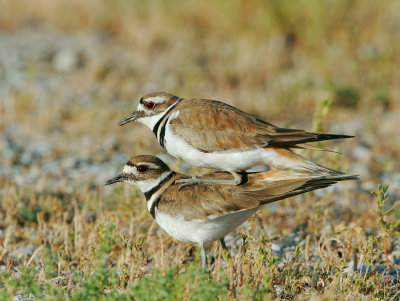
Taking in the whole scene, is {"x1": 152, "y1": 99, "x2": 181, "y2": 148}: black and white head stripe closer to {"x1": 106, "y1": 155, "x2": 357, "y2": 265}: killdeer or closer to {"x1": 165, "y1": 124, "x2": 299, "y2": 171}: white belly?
{"x1": 165, "y1": 124, "x2": 299, "y2": 171}: white belly

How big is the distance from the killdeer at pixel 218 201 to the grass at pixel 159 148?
23 cm

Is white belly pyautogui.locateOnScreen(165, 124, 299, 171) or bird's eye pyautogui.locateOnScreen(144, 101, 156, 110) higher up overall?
bird's eye pyautogui.locateOnScreen(144, 101, 156, 110)

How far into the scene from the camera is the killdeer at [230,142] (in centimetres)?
388

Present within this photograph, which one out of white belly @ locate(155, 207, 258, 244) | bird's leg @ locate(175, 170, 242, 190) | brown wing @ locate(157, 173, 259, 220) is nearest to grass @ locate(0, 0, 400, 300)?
white belly @ locate(155, 207, 258, 244)

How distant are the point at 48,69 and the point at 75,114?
6.68 feet

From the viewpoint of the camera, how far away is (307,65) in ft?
30.6

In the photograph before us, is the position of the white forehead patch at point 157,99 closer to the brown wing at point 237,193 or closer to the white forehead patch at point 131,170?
the white forehead patch at point 131,170

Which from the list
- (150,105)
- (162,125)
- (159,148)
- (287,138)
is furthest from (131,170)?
(159,148)

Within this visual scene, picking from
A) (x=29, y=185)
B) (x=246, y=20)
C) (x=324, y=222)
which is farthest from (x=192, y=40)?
(x=324, y=222)

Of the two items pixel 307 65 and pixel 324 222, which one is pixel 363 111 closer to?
pixel 307 65

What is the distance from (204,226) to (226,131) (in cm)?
70

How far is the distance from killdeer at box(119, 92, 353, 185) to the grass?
1.84 ft

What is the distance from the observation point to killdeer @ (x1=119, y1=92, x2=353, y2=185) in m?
3.88

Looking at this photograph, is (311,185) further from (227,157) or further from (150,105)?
(150,105)
